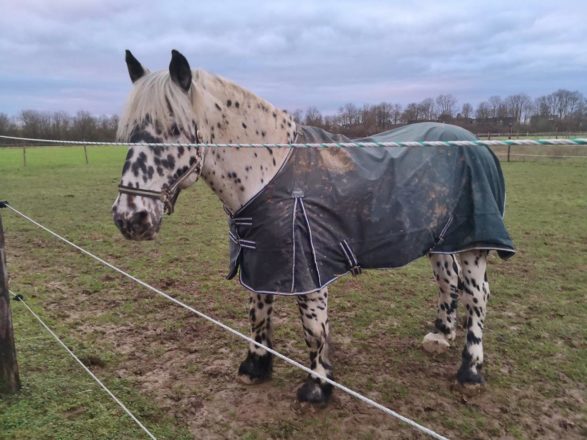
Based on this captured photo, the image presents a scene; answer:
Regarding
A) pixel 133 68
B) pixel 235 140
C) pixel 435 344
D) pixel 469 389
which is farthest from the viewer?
pixel 435 344

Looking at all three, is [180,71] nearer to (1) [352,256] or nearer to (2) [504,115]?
(1) [352,256]

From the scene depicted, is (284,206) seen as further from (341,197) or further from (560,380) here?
(560,380)

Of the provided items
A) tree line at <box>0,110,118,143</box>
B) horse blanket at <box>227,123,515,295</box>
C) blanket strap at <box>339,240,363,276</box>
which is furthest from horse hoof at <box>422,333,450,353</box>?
tree line at <box>0,110,118,143</box>

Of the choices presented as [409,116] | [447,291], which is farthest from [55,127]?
[447,291]

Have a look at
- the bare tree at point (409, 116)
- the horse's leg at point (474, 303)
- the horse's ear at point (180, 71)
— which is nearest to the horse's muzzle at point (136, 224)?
the horse's ear at point (180, 71)

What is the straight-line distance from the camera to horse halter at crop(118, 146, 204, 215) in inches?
83.5

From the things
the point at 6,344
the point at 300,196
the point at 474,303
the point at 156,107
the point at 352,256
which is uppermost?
the point at 156,107

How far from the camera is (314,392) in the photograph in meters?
2.80

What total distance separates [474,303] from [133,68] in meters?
2.88

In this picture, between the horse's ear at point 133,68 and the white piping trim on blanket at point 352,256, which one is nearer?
the horse's ear at point 133,68

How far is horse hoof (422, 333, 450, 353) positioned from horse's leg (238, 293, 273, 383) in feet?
4.60

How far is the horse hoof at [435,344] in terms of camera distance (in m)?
3.60

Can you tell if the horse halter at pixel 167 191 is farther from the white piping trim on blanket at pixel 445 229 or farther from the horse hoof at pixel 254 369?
the white piping trim on blanket at pixel 445 229

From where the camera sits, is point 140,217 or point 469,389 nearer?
point 140,217
